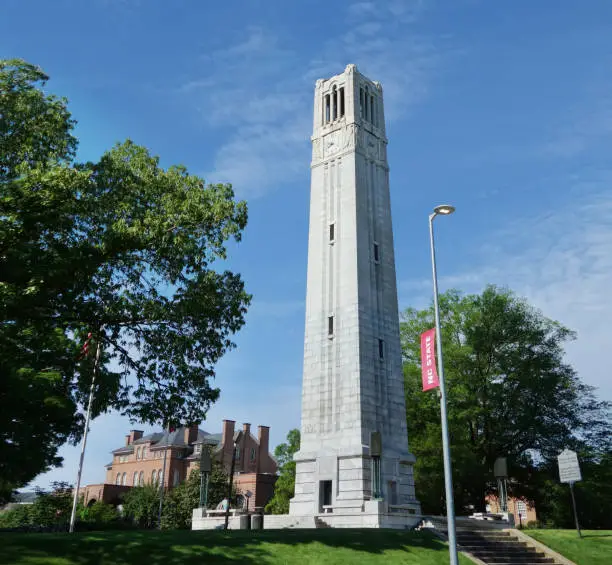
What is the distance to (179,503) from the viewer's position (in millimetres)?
61812

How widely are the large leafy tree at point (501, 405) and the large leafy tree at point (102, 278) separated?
2414 centimetres

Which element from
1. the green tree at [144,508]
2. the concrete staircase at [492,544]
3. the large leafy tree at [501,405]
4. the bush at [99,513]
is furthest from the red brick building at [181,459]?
the concrete staircase at [492,544]

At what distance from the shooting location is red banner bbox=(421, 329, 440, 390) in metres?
21.9

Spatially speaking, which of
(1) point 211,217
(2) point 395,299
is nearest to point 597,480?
(2) point 395,299

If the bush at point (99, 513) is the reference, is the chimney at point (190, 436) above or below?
above

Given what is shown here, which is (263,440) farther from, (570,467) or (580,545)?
(580,545)

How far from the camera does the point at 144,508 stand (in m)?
67.8

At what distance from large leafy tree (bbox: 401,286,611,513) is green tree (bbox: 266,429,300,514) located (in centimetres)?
1445

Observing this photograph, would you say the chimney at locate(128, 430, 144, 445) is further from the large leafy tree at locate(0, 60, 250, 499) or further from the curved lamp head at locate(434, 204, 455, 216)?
the curved lamp head at locate(434, 204, 455, 216)

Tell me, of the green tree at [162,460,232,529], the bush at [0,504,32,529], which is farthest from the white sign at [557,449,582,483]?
the bush at [0,504,32,529]

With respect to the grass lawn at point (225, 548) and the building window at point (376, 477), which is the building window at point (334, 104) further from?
the grass lawn at point (225, 548)

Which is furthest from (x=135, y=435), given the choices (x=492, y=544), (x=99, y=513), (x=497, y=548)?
(x=497, y=548)

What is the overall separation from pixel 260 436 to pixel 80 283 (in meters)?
67.7

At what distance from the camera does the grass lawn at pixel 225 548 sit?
1850 cm
